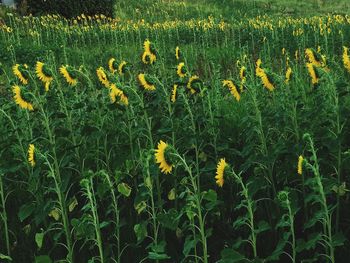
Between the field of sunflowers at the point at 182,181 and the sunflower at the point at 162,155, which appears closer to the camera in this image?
the sunflower at the point at 162,155

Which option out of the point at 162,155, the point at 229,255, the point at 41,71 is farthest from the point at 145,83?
the point at 229,255

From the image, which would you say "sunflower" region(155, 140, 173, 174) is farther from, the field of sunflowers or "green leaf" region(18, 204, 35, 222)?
"green leaf" region(18, 204, 35, 222)

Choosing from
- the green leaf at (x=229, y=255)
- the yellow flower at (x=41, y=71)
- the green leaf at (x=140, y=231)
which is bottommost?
the green leaf at (x=140, y=231)

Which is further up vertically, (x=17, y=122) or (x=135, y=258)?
(x=17, y=122)

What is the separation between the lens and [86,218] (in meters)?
2.47

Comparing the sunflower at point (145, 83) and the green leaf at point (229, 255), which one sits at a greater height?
the sunflower at point (145, 83)

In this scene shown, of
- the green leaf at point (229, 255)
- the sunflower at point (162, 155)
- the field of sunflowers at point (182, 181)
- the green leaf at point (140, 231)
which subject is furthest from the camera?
the green leaf at point (140, 231)

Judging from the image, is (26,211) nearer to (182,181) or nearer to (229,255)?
(182,181)

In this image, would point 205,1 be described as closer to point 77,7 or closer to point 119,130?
point 77,7

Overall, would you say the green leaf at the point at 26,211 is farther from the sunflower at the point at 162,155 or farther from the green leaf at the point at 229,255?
the green leaf at the point at 229,255

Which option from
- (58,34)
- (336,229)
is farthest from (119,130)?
(58,34)

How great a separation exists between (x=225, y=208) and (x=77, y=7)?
14645mm

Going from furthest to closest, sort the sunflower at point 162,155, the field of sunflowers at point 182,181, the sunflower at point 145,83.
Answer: the sunflower at point 145,83, the field of sunflowers at point 182,181, the sunflower at point 162,155

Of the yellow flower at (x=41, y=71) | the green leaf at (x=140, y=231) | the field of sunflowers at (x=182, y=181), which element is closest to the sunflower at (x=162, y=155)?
the field of sunflowers at (x=182, y=181)
